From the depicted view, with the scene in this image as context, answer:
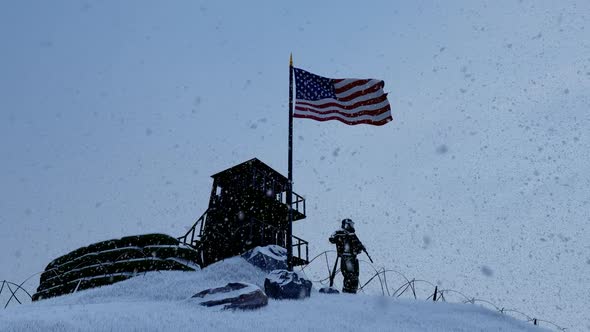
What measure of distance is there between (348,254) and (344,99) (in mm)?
4831

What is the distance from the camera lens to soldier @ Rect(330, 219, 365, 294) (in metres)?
13.7

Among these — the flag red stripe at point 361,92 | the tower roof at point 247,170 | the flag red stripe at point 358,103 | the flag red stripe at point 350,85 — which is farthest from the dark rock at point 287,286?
the tower roof at point 247,170

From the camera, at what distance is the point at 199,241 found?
67.8 feet

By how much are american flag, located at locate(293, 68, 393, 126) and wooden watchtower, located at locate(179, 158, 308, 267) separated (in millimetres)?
7084

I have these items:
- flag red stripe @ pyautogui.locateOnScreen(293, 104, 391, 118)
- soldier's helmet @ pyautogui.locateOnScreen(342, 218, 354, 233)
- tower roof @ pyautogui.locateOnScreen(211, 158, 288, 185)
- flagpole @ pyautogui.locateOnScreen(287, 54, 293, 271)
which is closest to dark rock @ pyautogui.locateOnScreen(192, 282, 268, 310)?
flagpole @ pyautogui.locateOnScreen(287, 54, 293, 271)

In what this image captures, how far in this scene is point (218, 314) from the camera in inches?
327

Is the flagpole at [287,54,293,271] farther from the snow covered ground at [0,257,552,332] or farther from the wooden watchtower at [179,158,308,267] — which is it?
the wooden watchtower at [179,158,308,267]

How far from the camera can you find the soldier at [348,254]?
45.0 ft

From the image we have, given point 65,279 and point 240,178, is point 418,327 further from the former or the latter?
point 240,178

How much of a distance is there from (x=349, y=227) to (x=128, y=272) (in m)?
7.05

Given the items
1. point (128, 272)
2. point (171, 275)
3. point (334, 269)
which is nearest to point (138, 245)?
point (128, 272)

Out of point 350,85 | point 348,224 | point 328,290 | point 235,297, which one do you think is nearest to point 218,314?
point 235,297

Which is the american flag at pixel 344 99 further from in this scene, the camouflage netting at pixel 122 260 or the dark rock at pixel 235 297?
the dark rock at pixel 235 297

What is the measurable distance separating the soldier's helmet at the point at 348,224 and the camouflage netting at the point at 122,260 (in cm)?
503
